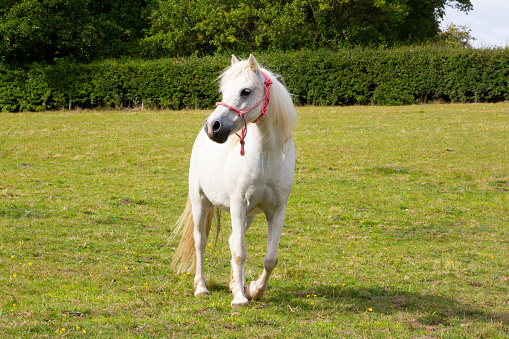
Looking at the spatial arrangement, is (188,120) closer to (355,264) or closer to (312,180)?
(312,180)

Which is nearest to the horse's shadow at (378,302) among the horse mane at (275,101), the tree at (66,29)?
the horse mane at (275,101)

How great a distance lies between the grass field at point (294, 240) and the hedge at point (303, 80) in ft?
25.8

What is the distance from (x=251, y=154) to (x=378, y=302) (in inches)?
88.2

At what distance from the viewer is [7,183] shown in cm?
1289

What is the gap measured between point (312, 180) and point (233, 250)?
8.38m

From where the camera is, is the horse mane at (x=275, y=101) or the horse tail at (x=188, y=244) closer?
the horse mane at (x=275, y=101)

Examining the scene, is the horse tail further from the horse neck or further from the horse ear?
the horse ear

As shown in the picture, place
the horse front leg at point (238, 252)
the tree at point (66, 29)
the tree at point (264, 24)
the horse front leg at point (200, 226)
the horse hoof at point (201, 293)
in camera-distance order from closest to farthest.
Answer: the horse front leg at point (238, 252) → the horse hoof at point (201, 293) → the horse front leg at point (200, 226) → the tree at point (66, 29) → the tree at point (264, 24)

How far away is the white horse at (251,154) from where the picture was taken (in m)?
5.06

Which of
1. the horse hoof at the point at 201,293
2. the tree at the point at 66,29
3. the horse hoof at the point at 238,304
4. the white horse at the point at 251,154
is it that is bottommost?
the horse hoof at the point at 201,293

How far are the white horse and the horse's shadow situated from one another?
1.59ft

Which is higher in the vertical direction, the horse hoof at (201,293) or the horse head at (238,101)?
the horse head at (238,101)

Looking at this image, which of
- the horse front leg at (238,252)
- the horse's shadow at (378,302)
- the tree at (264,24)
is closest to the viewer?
the horse front leg at (238,252)

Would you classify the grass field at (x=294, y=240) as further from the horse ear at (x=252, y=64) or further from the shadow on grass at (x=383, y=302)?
the horse ear at (x=252, y=64)
